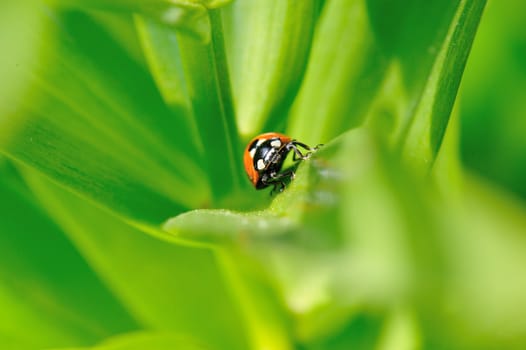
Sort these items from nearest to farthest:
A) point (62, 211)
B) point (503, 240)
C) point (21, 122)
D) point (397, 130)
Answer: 1. point (503, 240)
2. point (21, 122)
3. point (397, 130)
4. point (62, 211)

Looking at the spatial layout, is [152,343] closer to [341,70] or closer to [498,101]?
[341,70]

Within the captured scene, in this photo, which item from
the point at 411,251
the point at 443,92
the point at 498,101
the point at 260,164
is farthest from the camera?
the point at 498,101

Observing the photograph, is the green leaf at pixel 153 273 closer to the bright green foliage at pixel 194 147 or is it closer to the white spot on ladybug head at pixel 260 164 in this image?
the bright green foliage at pixel 194 147

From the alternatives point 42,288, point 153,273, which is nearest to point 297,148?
point 153,273

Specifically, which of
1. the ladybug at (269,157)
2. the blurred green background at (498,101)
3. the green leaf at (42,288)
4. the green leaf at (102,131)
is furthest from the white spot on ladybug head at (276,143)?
the blurred green background at (498,101)

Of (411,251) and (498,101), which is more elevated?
(411,251)

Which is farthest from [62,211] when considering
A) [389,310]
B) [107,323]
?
[389,310]

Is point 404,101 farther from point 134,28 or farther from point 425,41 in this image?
point 134,28
